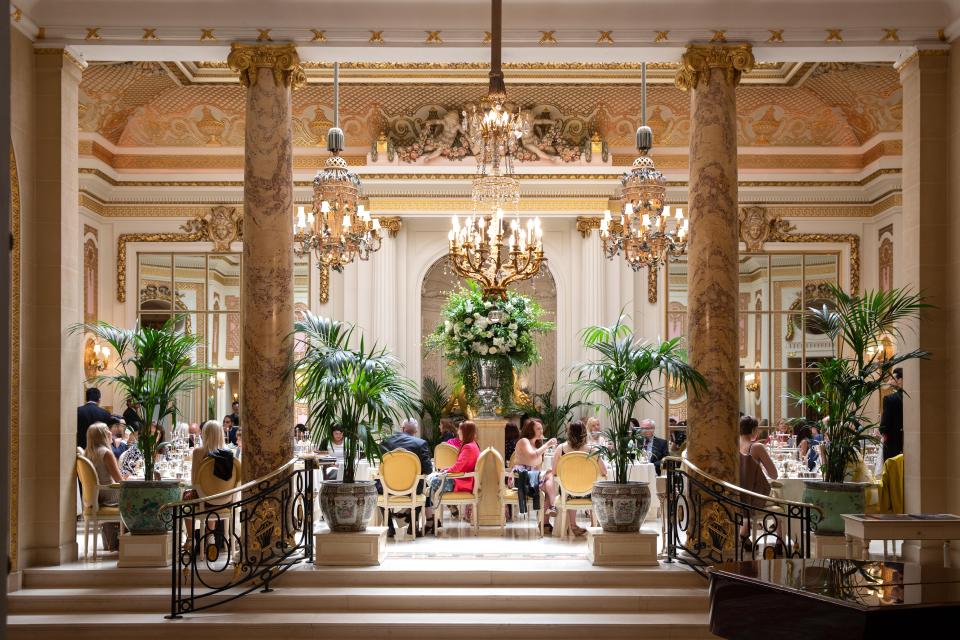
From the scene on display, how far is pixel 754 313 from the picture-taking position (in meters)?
16.6

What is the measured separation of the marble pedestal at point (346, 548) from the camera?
838 cm

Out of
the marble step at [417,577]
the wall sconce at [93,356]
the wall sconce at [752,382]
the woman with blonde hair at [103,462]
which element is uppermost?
the wall sconce at [93,356]

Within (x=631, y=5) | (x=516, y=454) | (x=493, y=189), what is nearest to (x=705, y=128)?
(x=631, y=5)

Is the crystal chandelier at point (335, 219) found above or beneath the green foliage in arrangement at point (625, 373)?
above

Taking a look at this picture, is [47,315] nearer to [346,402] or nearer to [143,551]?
[143,551]

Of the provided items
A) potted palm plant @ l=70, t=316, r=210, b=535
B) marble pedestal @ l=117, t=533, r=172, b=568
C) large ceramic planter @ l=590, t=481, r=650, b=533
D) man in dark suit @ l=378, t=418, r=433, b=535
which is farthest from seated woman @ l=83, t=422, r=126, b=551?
large ceramic planter @ l=590, t=481, r=650, b=533

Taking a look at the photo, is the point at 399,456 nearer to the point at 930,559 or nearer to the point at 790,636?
the point at 930,559

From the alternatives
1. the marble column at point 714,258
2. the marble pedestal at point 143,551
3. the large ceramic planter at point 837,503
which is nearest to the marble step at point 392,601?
the marble pedestal at point 143,551

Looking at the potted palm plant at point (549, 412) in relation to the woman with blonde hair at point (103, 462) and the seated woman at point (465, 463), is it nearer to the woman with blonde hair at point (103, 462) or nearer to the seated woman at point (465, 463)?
the seated woman at point (465, 463)

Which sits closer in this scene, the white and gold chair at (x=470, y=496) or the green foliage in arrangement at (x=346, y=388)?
the green foliage in arrangement at (x=346, y=388)

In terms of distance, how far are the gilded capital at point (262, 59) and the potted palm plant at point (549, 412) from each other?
8.18m

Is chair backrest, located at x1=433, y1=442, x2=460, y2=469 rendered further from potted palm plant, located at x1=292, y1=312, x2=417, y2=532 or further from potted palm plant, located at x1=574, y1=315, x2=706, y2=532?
potted palm plant, located at x1=574, y1=315, x2=706, y2=532

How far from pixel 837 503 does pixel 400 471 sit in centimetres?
422

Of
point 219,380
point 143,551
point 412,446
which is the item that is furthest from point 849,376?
point 219,380
